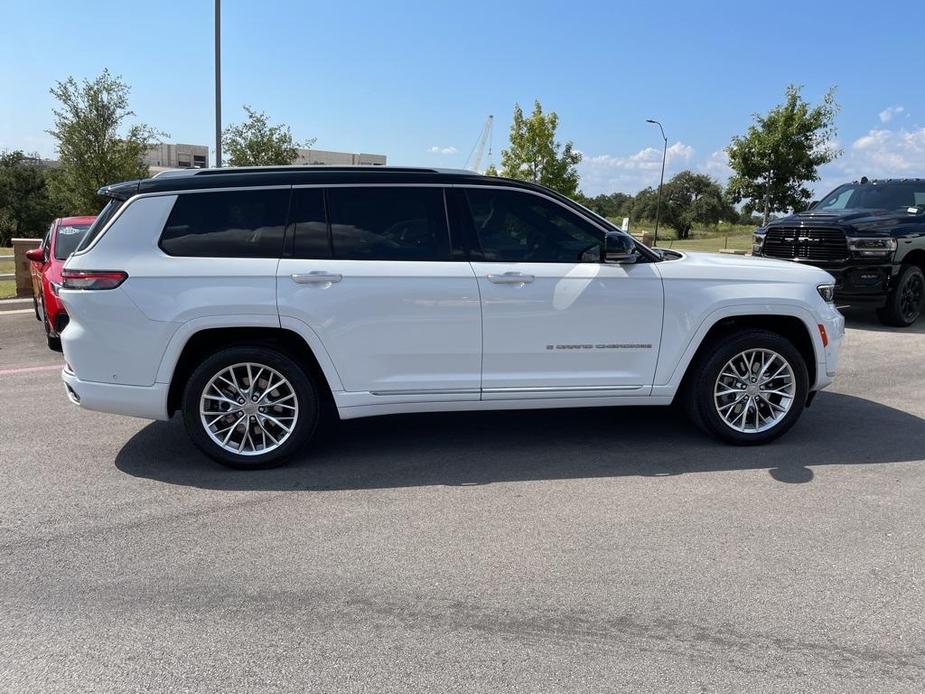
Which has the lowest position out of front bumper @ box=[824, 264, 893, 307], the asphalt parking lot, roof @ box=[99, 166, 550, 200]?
the asphalt parking lot

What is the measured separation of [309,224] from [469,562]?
95.2 inches

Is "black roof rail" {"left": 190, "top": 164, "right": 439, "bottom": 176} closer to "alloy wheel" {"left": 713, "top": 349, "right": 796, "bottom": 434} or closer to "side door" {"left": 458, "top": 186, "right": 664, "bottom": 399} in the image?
"side door" {"left": 458, "top": 186, "right": 664, "bottom": 399}

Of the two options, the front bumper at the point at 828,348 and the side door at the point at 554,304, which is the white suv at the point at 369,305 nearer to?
the side door at the point at 554,304

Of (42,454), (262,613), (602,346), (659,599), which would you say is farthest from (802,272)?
(42,454)

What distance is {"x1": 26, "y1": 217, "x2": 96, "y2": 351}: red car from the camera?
26.1 ft

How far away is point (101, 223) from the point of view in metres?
5.07

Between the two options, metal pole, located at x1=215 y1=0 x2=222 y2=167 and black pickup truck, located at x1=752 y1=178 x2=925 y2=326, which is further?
metal pole, located at x1=215 y1=0 x2=222 y2=167

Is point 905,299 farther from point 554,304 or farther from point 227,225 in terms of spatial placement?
point 227,225

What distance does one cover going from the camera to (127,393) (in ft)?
15.6

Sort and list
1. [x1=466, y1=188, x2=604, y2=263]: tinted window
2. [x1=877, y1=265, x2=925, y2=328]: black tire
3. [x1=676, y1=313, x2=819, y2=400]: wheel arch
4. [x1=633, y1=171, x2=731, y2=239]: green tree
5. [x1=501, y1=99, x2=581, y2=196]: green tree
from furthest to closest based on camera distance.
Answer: [x1=633, y1=171, x2=731, y2=239]: green tree → [x1=501, y1=99, x2=581, y2=196]: green tree → [x1=877, y1=265, x2=925, y2=328]: black tire → [x1=676, y1=313, x2=819, y2=400]: wheel arch → [x1=466, y1=188, x2=604, y2=263]: tinted window

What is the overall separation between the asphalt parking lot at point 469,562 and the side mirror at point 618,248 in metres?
1.36

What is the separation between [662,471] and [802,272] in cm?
184

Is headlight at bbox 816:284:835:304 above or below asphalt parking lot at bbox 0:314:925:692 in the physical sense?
above

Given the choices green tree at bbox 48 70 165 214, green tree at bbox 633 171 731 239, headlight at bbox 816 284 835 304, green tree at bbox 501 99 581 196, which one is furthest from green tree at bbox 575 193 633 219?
headlight at bbox 816 284 835 304
